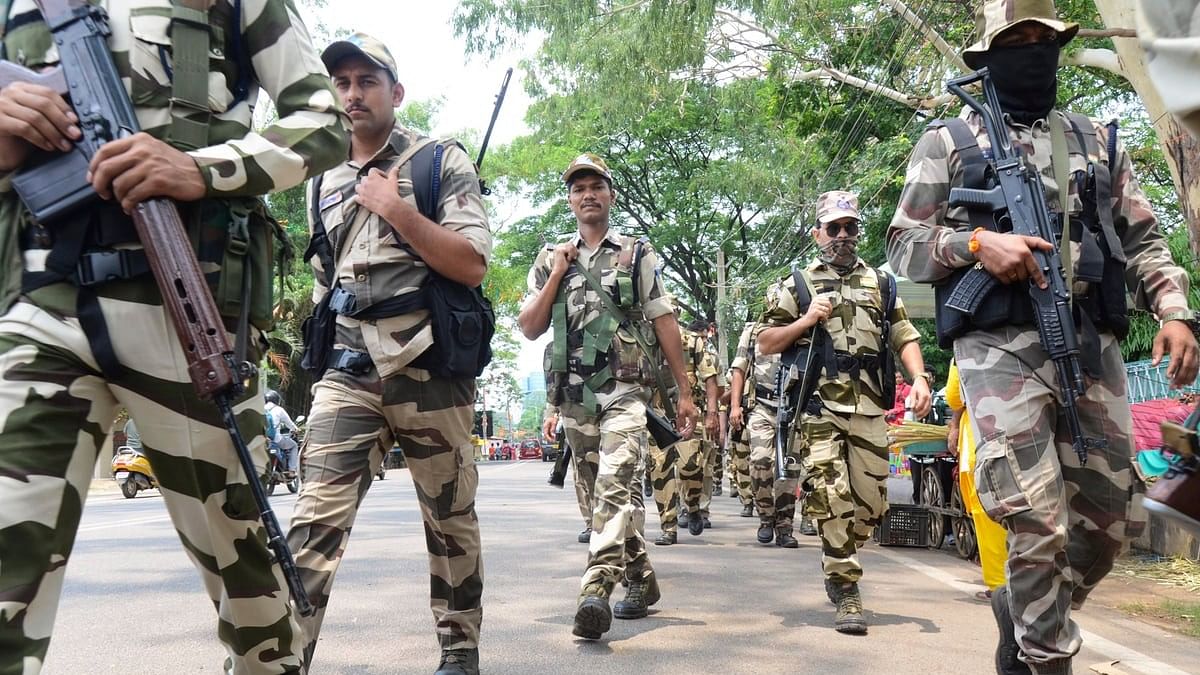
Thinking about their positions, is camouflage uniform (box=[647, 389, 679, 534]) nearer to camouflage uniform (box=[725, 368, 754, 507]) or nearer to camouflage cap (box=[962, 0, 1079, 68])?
camouflage uniform (box=[725, 368, 754, 507])

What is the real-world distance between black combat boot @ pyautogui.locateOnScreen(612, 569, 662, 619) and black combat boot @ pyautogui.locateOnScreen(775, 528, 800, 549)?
3.95 meters

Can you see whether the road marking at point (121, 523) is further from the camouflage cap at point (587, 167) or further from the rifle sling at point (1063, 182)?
the rifle sling at point (1063, 182)

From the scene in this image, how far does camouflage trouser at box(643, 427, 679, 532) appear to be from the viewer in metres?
9.09

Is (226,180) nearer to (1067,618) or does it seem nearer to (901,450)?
(1067,618)

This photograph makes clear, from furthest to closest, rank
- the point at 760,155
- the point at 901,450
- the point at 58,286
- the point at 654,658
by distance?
the point at 760,155 < the point at 901,450 < the point at 654,658 < the point at 58,286

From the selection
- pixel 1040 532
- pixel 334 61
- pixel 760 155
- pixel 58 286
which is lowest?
pixel 1040 532

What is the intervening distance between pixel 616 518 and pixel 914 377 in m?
1.97

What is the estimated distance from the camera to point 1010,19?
3.80 m

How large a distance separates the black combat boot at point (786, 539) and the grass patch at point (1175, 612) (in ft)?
10.8

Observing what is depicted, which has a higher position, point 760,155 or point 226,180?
point 760,155

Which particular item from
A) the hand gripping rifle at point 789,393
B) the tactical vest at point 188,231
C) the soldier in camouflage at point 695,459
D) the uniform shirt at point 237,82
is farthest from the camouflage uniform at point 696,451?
the tactical vest at point 188,231

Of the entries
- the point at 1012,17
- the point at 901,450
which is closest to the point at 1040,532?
the point at 1012,17

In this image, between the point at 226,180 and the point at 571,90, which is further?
the point at 571,90

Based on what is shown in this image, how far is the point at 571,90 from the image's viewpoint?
1664 centimetres
